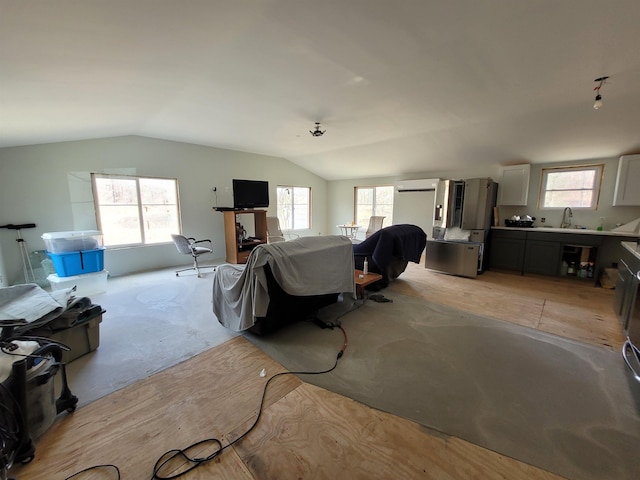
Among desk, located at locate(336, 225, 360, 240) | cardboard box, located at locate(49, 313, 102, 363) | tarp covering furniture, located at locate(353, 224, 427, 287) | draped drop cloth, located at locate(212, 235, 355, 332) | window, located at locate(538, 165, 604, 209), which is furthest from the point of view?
desk, located at locate(336, 225, 360, 240)

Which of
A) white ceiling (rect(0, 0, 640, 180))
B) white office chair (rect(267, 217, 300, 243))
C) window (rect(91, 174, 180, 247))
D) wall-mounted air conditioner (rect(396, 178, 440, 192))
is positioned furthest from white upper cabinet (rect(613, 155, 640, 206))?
window (rect(91, 174, 180, 247))

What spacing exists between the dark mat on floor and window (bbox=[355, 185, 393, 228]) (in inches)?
188

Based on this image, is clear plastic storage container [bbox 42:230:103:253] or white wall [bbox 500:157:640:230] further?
white wall [bbox 500:157:640:230]

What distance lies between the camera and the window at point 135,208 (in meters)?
4.61

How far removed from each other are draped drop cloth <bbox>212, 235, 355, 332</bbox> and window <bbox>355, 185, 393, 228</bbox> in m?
4.80

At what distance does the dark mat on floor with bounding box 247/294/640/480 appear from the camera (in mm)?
1459

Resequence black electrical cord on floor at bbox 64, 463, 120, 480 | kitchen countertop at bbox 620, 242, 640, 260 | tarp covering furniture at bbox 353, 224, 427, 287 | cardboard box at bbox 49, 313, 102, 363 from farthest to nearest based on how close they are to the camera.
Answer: tarp covering furniture at bbox 353, 224, 427, 287 → kitchen countertop at bbox 620, 242, 640, 260 → cardboard box at bbox 49, 313, 102, 363 → black electrical cord on floor at bbox 64, 463, 120, 480

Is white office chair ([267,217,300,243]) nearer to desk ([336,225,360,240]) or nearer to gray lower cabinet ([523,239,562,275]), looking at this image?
desk ([336,225,360,240])

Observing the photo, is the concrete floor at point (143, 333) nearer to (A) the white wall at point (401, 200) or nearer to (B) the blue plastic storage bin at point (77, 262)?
(B) the blue plastic storage bin at point (77, 262)

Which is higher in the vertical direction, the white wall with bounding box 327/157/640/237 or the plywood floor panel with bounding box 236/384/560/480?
the white wall with bounding box 327/157/640/237

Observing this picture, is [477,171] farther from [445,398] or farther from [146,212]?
[146,212]

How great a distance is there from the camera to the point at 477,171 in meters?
5.71

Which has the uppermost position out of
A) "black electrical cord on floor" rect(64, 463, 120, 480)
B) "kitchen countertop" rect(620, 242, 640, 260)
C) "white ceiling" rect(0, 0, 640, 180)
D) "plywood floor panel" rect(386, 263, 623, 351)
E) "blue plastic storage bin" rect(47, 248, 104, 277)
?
"white ceiling" rect(0, 0, 640, 180)

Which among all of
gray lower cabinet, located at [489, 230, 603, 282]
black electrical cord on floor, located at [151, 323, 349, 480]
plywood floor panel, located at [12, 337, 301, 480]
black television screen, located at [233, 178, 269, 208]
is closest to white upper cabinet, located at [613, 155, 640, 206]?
gray lower cabinet, located at [489, 230, 603, 282]
